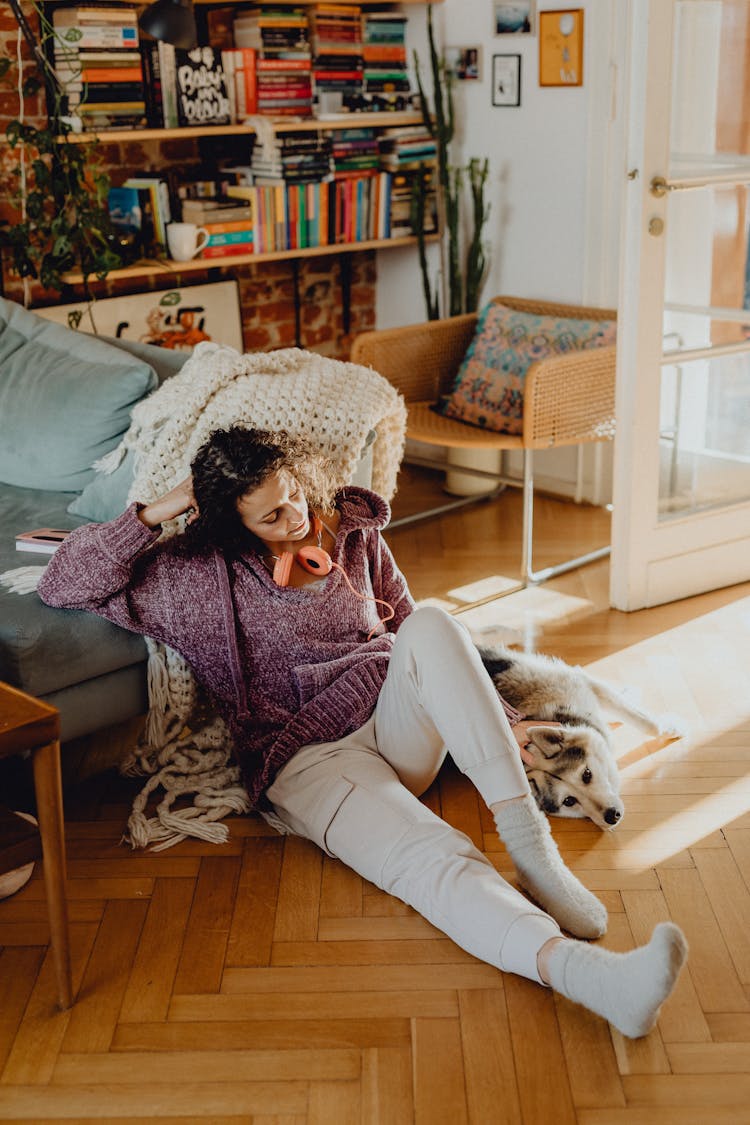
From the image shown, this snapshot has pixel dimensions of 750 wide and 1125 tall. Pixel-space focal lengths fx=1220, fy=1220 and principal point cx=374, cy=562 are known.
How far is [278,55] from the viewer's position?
4031 mm

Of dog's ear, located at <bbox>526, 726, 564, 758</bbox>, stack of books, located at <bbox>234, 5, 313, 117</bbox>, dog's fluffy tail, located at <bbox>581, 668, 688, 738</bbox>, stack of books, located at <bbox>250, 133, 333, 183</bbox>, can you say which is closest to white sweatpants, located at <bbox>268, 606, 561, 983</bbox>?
dog's ear, located at <bbox>526, 726, 564, 758</bbox>

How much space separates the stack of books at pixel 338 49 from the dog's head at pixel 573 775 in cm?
273

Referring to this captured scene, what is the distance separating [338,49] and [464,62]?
1.45 feet

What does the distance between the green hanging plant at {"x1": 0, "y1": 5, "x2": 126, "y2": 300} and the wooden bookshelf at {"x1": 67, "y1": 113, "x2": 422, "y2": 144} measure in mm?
63

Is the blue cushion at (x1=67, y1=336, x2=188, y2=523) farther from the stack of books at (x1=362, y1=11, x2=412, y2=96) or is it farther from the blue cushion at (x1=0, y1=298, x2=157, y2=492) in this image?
the stack of books at (x1=362, y1=11, x2=412, y2=96)

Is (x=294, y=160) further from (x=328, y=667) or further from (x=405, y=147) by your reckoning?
(x=328, y=667)

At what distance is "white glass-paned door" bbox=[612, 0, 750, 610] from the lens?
10.0ft

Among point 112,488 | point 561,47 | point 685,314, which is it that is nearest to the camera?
point 112,488

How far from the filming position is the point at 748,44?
10.8 ft

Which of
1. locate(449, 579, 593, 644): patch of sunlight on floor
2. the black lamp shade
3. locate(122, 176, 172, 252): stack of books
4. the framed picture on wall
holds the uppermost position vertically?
the black lamp shade

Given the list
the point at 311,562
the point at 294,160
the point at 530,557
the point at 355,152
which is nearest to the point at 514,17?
the point at 355,152

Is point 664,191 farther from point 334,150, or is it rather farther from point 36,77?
point 36,77

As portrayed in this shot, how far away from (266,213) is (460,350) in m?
0.80

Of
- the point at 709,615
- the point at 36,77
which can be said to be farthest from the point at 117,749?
the point at 36,77
